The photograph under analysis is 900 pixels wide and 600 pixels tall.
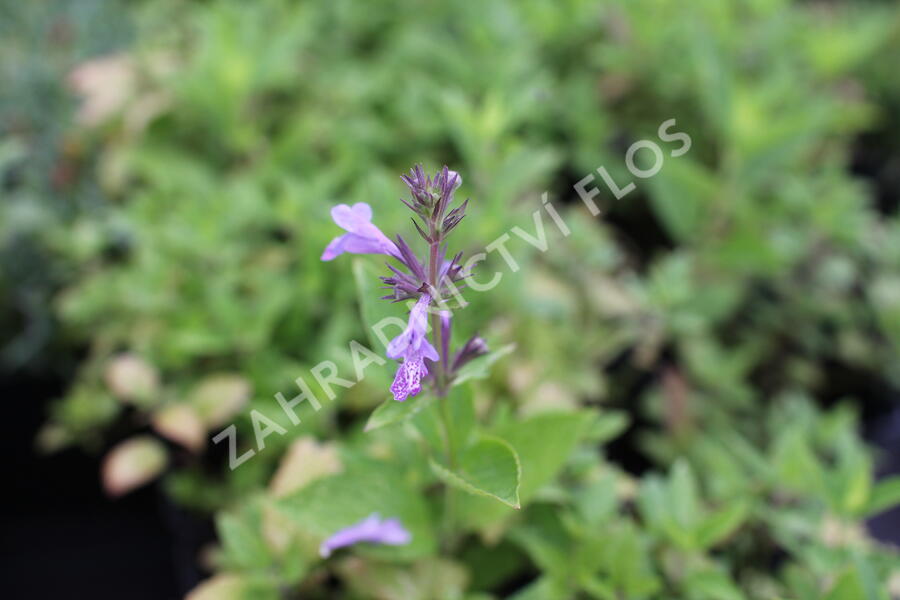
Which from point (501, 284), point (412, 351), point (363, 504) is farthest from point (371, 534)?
point (501, 284)

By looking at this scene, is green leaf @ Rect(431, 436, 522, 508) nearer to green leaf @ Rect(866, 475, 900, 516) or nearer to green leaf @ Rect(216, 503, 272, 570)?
green leaf @ Rect(216, 503, 272, 570)

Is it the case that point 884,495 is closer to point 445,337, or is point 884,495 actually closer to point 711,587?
point 711,587

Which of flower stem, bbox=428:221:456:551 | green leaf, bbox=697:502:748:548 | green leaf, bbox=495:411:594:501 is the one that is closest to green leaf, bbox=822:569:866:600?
green leaf, bbox=697:502:748:548

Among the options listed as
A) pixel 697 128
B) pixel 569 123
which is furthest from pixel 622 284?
pixel 697 128

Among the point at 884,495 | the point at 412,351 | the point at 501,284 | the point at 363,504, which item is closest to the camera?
the point at 412,351

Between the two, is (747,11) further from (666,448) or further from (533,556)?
(533,556)
